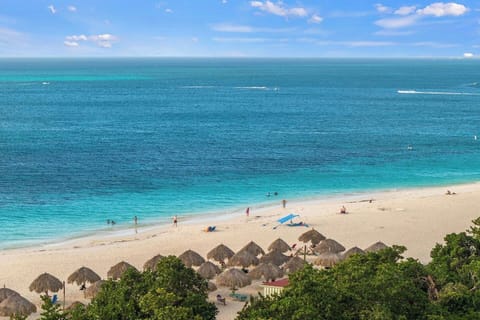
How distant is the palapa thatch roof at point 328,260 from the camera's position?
95.9 feet

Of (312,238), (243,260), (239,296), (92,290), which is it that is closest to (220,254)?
(243,260)

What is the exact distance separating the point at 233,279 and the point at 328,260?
5026mm

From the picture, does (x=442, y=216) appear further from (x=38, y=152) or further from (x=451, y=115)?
(x=451, y=115)

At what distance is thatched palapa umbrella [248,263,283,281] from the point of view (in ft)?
91.1

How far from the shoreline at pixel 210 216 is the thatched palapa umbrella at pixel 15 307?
37.0 ft

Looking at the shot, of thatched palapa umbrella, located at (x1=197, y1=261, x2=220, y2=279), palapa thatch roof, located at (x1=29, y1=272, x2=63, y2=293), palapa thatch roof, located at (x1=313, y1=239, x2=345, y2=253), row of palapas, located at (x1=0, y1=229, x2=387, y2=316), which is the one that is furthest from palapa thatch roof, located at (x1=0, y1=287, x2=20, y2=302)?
palapa thatch roof, located at (x1=313, y1=239, x2=345, y2=253)

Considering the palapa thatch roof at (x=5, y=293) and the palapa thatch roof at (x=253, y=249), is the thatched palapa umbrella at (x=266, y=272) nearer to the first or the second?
the palapa thatch roof at (x=253, y=249)

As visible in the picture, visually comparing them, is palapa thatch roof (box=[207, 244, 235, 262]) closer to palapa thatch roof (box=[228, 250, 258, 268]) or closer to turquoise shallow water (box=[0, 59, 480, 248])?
palapa thatch roof (box=[228, 250, 258, 268])

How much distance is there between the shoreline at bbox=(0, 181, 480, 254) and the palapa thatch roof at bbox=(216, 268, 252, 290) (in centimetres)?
1224

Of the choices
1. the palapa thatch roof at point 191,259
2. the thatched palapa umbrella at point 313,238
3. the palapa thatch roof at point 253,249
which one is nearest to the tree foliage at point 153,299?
the palapa thatch roof at point 191,259

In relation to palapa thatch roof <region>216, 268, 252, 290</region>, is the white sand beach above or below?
below

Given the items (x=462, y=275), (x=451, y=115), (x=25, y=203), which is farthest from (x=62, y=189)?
(x=451, y=115)

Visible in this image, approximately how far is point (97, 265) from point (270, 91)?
115 metres

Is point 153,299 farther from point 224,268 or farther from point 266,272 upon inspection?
point 224,268
